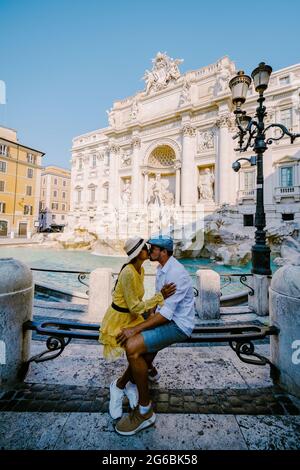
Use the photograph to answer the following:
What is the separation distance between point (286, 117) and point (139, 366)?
2558 centimetres

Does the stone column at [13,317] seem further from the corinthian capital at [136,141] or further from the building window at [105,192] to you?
the building window at [105,192]

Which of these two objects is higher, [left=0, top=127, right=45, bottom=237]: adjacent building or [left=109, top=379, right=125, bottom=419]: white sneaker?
[left=0, top=127, right=45, bottom=237]: adjacent building

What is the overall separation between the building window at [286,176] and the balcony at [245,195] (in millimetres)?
2729

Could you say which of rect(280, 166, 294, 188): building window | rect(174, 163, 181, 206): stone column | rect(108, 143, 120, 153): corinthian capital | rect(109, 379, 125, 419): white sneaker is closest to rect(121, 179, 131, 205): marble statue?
rect(108, 143, 120, 153): corinthian capital

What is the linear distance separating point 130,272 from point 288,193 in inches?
844

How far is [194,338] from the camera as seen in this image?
2068 millimetres

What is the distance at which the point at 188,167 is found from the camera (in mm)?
Answer: 22219

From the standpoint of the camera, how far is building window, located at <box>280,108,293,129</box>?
19594 mm

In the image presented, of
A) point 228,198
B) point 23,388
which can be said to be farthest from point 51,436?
point 228,198

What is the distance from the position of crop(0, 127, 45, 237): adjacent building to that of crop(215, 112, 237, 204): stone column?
90.7ft

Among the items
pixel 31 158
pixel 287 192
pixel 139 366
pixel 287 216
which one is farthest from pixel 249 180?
pixel 31 158

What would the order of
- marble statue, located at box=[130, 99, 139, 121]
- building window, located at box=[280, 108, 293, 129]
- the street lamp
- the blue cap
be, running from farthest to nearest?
marble statue, located at box=[130, 99, 139, 121]
building window, located at box=[280, 108, 293, 129]
the street lamp
the blue cap

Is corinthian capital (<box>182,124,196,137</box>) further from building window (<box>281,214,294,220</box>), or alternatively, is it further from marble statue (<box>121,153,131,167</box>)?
building window (<box>281,214,294,220</box>)

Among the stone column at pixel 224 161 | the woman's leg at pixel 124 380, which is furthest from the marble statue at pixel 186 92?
the woman's leg at pixel 124 380
